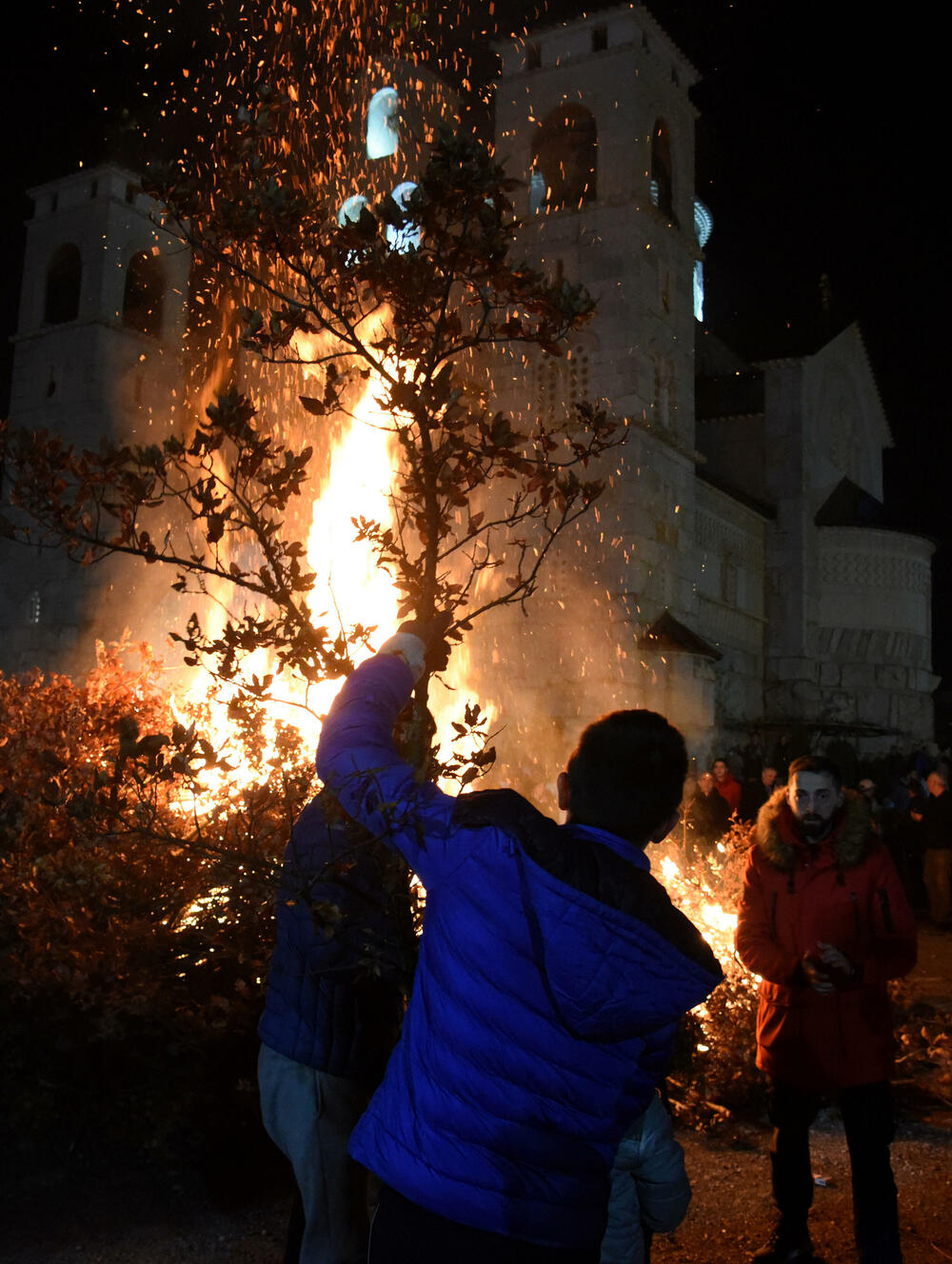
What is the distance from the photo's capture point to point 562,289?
3.38m

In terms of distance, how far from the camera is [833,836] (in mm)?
4148

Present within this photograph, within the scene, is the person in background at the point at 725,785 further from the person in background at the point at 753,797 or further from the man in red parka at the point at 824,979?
the man in red parka at the point at 824,979

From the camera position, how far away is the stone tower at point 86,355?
22094 millimetres

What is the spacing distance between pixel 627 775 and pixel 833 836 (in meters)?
2.37

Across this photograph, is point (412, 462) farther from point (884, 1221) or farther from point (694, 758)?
point (694, 758)

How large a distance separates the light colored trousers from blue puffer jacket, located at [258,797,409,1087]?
5 cm

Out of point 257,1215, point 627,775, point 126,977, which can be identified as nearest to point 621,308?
point 126,977

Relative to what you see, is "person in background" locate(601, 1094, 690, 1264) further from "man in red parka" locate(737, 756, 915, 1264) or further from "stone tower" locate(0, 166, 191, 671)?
"stone tower" locate(0, 166, 191, 671)

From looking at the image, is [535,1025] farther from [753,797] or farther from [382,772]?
[753,797]

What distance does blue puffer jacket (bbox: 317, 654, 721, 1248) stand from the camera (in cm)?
185

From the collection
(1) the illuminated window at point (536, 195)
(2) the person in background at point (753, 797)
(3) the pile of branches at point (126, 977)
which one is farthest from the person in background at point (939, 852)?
(1) the illuminated window at point (536, 195)

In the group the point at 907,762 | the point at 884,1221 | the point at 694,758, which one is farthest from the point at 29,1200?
the point at 907,762

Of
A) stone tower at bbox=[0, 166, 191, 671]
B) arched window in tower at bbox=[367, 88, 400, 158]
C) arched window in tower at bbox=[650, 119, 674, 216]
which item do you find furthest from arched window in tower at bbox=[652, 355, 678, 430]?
stone tower at bbox=[0, 166, 191, 671]

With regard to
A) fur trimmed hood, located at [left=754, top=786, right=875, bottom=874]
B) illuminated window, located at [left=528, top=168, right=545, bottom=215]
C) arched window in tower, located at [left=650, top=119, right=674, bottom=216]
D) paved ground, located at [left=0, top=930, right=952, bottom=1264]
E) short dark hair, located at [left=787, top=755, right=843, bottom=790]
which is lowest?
paved ground, located at [left=0, top=930, right=952, bottom=1264]
